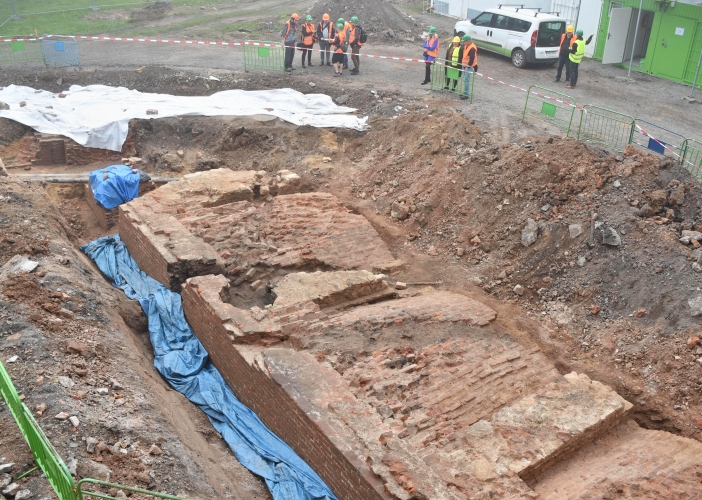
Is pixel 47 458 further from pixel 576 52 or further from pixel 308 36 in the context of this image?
pixel 576 52

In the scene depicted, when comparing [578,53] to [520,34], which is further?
[520,34]

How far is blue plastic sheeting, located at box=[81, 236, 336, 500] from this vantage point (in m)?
7.11

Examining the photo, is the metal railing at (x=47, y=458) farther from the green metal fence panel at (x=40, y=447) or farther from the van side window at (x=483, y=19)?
the van side window at (x=483, y=19)

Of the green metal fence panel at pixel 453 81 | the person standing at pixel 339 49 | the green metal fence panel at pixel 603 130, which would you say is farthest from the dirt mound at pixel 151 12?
the green metal fence panel at pixel 603 130

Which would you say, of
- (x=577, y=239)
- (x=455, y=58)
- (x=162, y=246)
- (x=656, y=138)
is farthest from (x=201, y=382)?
(x=455, y=58)

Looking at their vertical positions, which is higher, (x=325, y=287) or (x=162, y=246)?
(x=162, y=246)

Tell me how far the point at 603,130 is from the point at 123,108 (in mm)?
10623

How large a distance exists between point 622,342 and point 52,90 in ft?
50.0

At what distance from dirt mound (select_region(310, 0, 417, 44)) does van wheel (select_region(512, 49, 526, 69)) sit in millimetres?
4721

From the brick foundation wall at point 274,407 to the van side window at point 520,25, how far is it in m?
13.6

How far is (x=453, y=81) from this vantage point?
16.3 metres

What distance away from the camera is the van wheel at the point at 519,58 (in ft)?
61.5

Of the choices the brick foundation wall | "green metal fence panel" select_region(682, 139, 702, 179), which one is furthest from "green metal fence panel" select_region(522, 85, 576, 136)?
the brick foundation wall

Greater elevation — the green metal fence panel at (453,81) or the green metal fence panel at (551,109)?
the green metal fence panel at (453,81)
